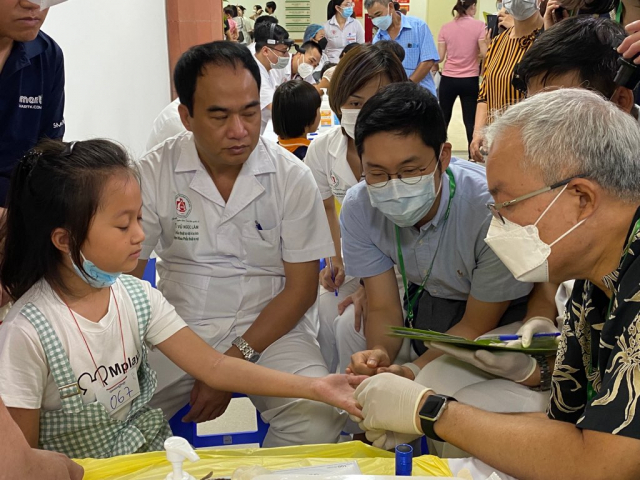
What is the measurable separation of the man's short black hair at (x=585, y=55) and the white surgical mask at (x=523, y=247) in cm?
78

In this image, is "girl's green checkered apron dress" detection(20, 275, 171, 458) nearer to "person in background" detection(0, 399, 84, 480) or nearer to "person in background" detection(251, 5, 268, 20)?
"person in background" detection(0, 399, 84, 480)

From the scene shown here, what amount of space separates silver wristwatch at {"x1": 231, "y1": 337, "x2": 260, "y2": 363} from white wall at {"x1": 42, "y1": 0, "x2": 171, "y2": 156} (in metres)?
1.69

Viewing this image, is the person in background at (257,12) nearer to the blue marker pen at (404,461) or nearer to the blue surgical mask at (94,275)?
the blue surgical mask at (94,275)

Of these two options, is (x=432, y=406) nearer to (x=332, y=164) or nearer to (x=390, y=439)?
(x=390, y=439)

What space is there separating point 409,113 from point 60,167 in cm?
92

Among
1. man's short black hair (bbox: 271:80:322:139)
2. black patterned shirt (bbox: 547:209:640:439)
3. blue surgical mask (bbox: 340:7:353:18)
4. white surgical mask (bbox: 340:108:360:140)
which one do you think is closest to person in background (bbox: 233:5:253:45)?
blue surgical mask (bbox: 340:7:353:18)

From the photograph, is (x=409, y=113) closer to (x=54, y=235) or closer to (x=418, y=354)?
(x=418, y=354)

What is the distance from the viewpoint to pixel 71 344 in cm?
140

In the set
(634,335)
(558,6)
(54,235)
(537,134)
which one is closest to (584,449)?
(634,335)

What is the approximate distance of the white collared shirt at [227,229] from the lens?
2.07m

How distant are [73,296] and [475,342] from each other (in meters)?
0.92

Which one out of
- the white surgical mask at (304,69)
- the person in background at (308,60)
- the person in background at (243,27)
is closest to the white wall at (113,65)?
the white surgical mask at (304,69)

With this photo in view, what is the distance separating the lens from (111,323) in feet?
4.85

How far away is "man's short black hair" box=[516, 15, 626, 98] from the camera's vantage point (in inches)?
71.1
